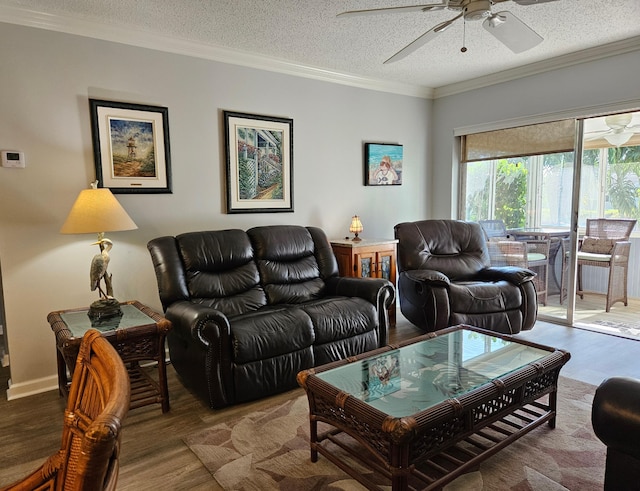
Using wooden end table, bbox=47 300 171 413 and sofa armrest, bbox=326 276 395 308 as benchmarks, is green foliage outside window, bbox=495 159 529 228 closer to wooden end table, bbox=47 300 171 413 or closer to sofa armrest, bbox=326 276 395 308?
sofa armrest, bbox=326 276 395 308

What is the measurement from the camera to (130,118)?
3.18 meters

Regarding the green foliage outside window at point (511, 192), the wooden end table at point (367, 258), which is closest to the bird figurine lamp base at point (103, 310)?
the wooden end table at point (367, 258)

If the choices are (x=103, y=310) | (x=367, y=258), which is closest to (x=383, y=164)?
(x=367, y=258)

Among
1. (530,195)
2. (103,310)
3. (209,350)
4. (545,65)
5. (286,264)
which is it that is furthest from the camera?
(530,195)

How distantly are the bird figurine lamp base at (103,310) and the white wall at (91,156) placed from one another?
544mm

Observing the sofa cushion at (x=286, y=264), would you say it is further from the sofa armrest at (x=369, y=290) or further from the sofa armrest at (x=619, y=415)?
the sofa armrest at (x=619, y=415)

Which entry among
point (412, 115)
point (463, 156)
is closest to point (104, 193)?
point (412, 115)

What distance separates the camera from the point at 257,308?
3.21 meters

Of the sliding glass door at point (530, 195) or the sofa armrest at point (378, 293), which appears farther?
the sliding glass door at point (530, 195)

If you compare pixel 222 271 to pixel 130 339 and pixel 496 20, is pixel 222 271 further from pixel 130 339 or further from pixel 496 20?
pixel 496 20

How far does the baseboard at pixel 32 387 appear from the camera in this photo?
284cm

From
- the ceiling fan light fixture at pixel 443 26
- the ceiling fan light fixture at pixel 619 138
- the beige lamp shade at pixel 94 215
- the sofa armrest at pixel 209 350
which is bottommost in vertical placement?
the sofa armrest at pixel 209 350

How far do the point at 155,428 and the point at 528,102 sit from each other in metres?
4.38

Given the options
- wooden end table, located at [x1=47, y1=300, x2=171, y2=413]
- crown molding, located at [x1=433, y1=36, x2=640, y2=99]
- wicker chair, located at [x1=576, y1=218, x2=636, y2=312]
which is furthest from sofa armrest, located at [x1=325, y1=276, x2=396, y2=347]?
wicker chair, located at [x1=576, y1=218, x2=636, y2=312]
